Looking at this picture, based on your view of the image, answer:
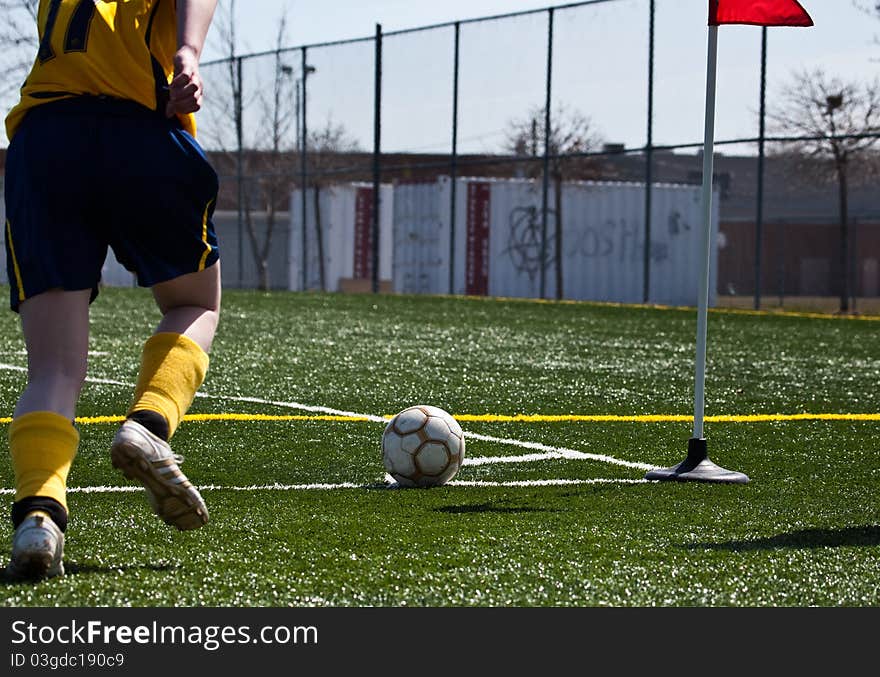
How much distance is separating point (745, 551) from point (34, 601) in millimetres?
1813

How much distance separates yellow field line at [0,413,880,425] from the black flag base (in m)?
1.78

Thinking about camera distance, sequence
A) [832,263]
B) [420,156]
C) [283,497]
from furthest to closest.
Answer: [832,263] < [420,156] < [283,497]

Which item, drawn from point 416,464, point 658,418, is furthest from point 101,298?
point 416,464

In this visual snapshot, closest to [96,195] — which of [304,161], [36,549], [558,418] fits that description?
[36,549]

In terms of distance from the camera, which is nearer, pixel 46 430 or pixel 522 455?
pixel 46 430

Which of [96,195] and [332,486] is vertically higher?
[96,195]

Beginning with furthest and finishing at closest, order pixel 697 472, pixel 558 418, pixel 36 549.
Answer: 1. pixel 558 418
2. pixel 697 472
3. pixel 36 549

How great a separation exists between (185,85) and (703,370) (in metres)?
Answer: 2.77

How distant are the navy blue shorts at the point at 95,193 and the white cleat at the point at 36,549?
0.60 metres

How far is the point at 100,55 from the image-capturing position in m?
3.80

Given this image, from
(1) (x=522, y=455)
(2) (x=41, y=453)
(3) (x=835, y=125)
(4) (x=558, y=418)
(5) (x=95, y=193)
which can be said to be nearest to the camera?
(2) (x=41, y=453)

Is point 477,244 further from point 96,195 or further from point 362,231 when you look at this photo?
point 96,195

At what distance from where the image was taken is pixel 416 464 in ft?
17.0
